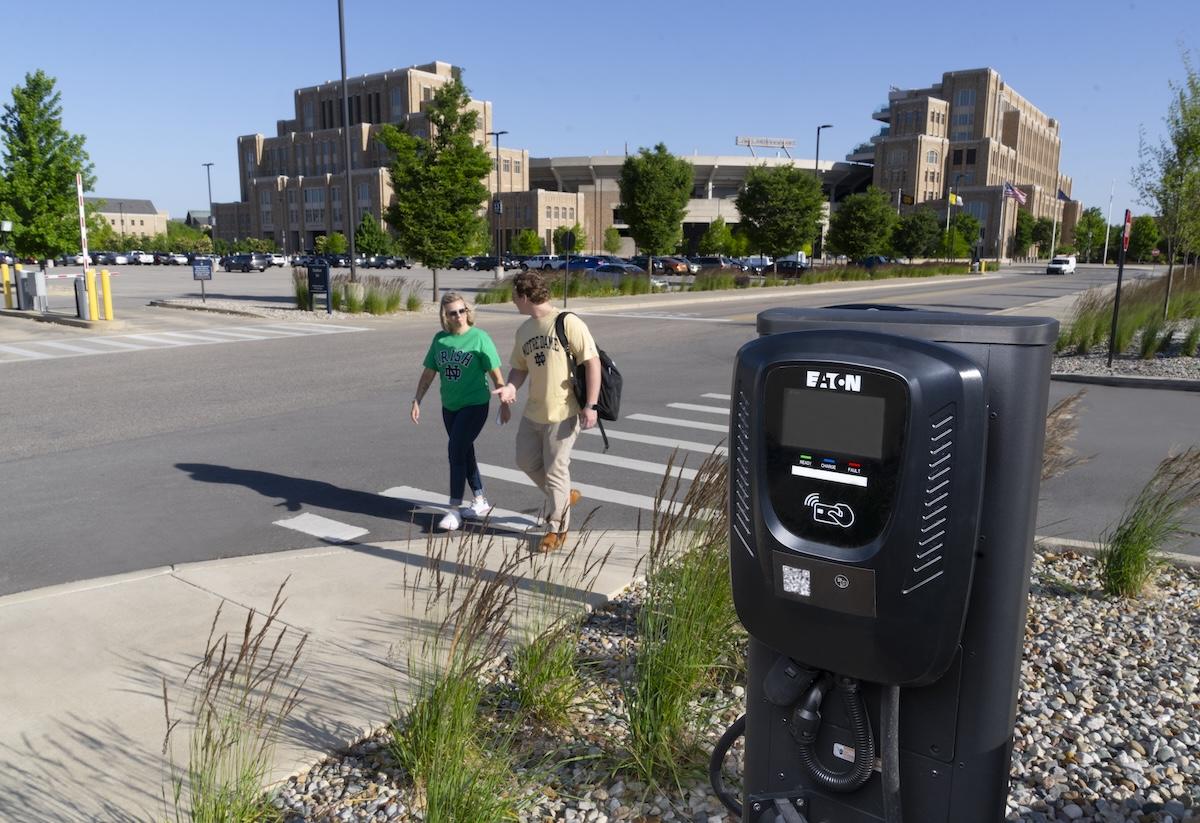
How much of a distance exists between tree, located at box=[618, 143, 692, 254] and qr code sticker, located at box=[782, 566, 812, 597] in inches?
1659

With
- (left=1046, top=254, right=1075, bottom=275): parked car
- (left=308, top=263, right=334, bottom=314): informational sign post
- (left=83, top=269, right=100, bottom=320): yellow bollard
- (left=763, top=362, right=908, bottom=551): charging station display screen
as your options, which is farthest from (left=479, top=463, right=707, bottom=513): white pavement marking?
(left=1046, top=254, right=1075, bottom=275): parked car

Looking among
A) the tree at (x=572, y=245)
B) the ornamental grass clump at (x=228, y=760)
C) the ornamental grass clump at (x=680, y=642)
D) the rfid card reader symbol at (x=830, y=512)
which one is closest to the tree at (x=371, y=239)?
the tree at (x=572, y=245)

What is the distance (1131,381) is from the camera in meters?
13.4

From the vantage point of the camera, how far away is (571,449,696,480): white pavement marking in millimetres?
8109

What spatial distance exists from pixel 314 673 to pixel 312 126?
12971 centimetres

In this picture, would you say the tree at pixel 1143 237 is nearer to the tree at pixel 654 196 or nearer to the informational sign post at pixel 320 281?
the tree at pixel 654 196

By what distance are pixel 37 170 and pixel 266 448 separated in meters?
24.3

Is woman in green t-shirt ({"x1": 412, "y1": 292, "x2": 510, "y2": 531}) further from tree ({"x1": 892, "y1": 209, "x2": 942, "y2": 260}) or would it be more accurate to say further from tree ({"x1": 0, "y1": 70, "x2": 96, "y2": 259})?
tree ({"x1": 892, "y1": 209, "x2": 942, "y2": 260})

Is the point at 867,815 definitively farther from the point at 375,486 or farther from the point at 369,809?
the point at 375,486

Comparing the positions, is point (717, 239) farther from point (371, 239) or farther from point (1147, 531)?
point (1147, 531)

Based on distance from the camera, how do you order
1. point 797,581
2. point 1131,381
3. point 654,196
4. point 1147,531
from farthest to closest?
point 654,196 → point 1131,381 → point 1147,531 → point 797,581

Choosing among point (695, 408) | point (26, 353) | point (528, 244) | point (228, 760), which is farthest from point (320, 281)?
point (528, 244)

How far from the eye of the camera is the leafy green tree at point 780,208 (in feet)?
149

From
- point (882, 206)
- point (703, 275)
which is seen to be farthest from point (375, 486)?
point (882, 206)
